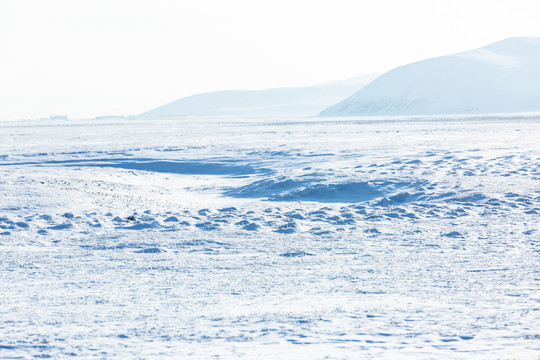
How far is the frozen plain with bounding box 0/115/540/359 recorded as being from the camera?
6.25 metres

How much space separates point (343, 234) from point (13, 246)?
533cm

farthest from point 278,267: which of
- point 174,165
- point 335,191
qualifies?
point 174,165

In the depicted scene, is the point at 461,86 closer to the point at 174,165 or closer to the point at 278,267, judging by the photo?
the point at 174,165

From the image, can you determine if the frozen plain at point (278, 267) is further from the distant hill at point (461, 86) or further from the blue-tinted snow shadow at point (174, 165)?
the distant hill at point (461, 86)

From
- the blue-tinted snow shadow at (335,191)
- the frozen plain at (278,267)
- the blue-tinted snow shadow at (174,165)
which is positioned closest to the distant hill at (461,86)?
the blue-tinted snow shadow at (174,165)

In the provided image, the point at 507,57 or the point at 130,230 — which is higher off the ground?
the point at 507,57

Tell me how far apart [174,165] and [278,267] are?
1908 centimetres

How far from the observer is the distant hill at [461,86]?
446 feet

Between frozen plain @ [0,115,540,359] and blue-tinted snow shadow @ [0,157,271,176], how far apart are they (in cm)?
568

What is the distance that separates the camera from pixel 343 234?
12.0 meters

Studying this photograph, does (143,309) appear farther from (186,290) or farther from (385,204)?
(385,204)

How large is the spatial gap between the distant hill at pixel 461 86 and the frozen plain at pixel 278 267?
11239cm

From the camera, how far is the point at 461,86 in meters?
150

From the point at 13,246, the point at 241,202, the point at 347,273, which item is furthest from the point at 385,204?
the point at 13,246
